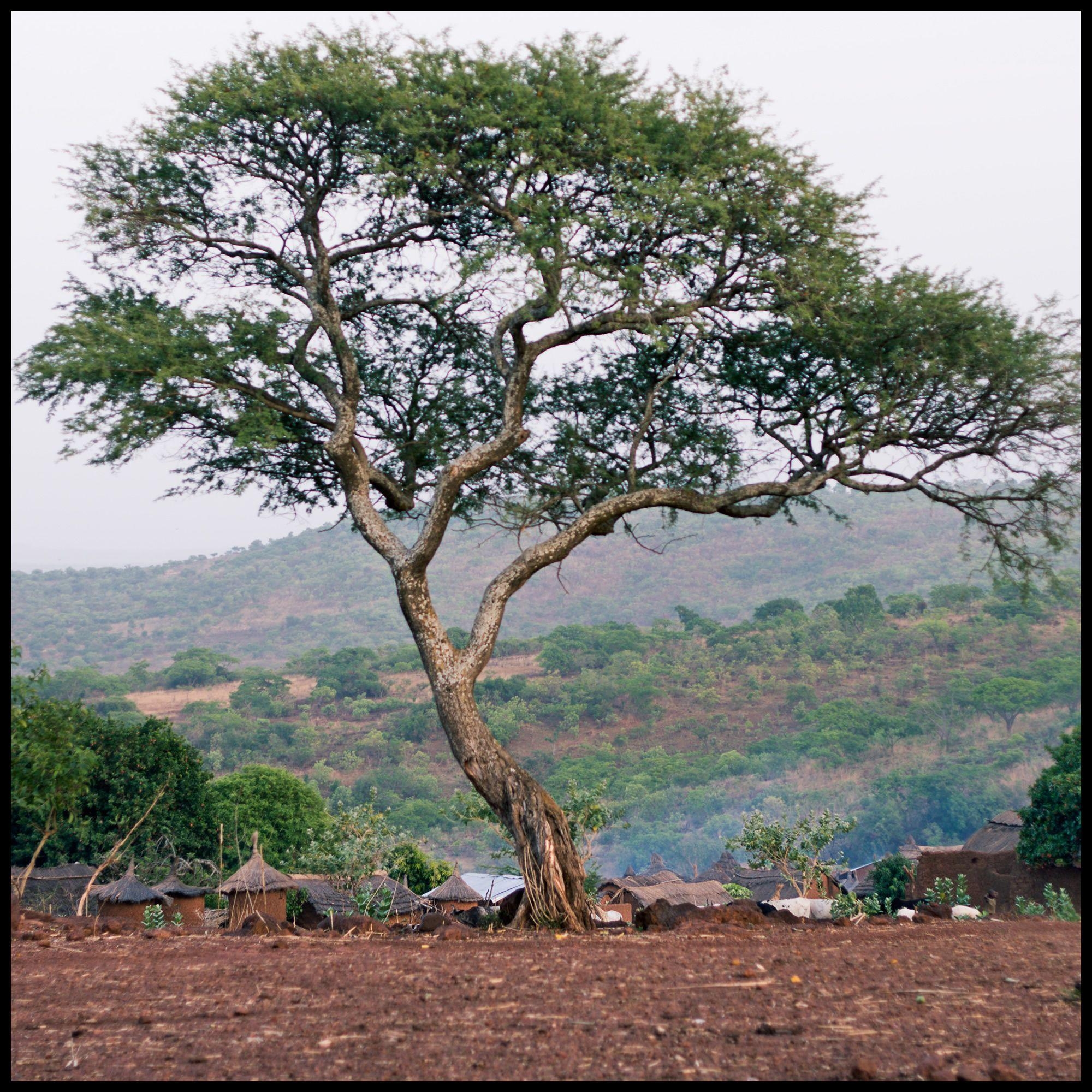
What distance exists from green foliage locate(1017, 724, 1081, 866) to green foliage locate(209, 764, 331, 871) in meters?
24.2

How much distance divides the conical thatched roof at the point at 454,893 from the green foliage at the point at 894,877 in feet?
42.5

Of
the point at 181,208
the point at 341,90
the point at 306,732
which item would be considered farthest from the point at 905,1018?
the point at 306,732

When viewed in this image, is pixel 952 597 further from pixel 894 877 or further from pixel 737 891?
pixel 894 877

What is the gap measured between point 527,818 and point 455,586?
12533cm

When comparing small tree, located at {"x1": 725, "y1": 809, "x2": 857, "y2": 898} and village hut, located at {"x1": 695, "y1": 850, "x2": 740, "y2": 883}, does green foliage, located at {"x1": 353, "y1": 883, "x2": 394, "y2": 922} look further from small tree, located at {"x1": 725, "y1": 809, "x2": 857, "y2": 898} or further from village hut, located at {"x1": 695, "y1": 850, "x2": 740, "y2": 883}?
village hut, located at {"x1": 695, "y1": 850, "x2": 740, "y2": 883}

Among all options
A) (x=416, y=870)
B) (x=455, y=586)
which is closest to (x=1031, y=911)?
(x=416, y=870)

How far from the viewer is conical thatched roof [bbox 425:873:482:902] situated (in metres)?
28.7

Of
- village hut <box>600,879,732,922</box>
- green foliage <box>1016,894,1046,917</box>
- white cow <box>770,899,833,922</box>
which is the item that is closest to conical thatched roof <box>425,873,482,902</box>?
village hut <box>600,879,732,922</box>

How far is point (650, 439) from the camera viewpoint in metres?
11.5

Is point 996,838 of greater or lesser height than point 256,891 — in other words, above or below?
below

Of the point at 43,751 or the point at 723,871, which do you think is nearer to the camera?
the point at 43,751

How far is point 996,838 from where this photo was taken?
28109 mm

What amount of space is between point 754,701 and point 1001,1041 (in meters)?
99.6

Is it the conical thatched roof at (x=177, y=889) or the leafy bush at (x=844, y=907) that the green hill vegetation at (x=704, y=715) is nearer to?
the conical thatched roof at (x=177, y=889)
